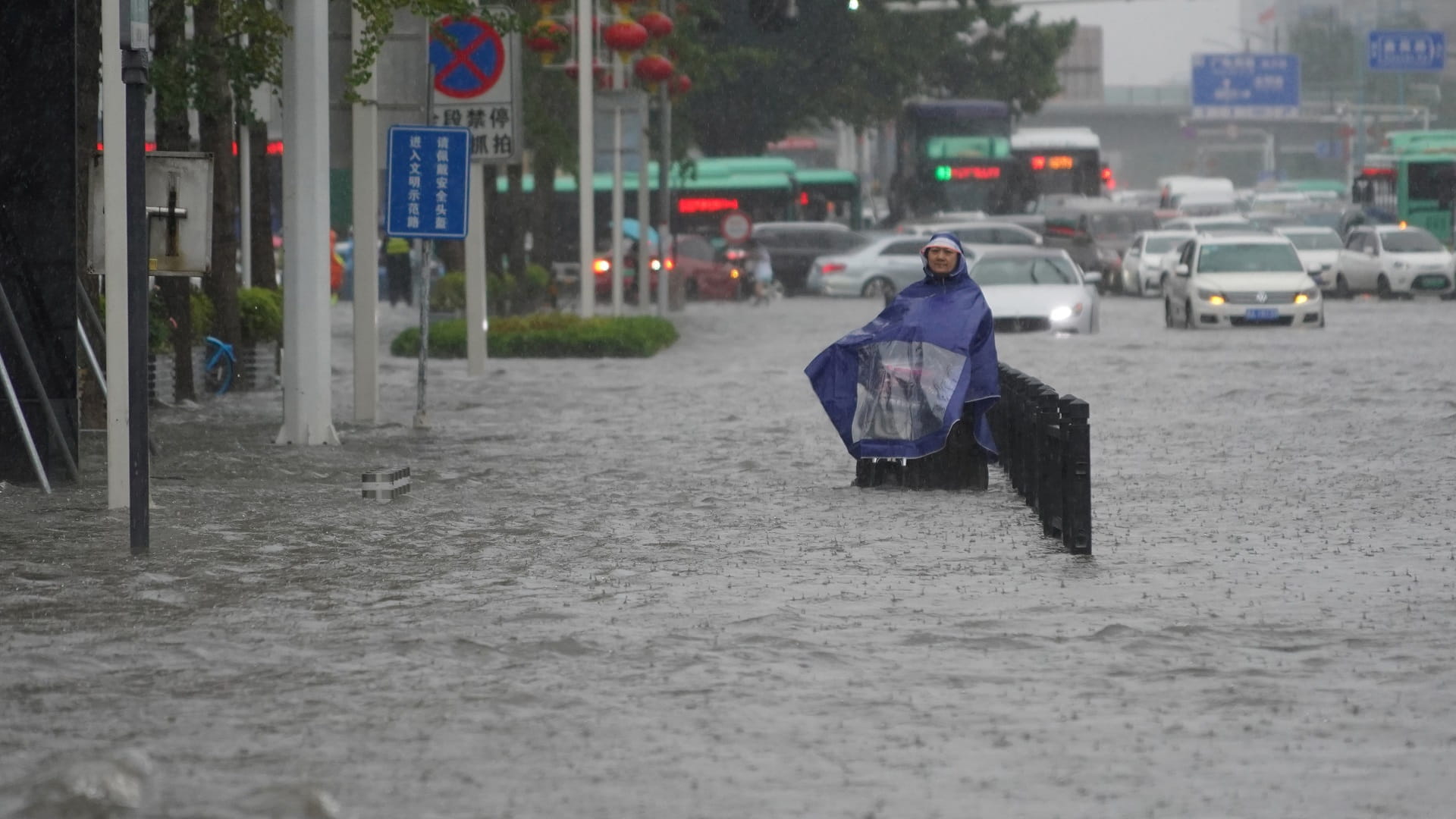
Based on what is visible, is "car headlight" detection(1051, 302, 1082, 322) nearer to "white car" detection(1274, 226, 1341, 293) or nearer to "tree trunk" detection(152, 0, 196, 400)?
"tree trunk" detection(152, 0, 196, 400)

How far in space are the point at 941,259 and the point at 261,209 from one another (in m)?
12.7

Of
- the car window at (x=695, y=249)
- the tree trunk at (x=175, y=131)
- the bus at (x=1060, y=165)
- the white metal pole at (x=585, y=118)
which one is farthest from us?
the bus at (x=1060, y=165)

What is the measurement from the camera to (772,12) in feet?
81.4

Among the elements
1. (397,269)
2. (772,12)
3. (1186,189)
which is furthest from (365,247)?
(1186,189)

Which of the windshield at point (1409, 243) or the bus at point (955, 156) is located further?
the bus at point (955, 156)

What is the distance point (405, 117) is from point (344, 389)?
4.92m

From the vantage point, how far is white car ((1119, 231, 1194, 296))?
5291 centimetres

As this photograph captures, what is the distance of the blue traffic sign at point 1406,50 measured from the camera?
72438 mm

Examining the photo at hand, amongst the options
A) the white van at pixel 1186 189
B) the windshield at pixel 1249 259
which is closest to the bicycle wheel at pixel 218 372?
the windshield at pixel 1249 259

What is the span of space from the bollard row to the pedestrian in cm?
3657

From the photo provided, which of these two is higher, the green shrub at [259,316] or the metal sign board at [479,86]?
the metal sign board at [479,86]

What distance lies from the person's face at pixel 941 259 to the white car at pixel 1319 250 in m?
37.8

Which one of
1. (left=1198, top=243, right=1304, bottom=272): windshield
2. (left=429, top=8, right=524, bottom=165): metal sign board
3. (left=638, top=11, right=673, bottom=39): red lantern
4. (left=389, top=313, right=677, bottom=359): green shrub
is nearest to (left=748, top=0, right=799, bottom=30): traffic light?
(left=429, top=8, right=524, bottom=165): metal sign board

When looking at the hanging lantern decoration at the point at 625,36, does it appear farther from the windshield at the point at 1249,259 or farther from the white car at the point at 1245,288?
the windshield at the point at 1249,259
